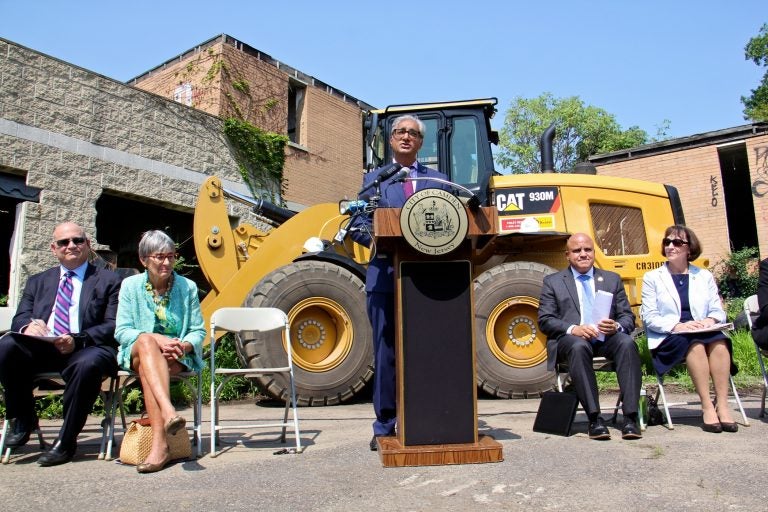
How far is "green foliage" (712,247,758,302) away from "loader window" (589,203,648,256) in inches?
382

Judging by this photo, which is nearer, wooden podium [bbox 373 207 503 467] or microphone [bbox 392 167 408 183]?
wooden podium [bbox 373 207 503 467]

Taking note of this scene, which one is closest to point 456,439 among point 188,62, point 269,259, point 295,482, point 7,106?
point 295,482

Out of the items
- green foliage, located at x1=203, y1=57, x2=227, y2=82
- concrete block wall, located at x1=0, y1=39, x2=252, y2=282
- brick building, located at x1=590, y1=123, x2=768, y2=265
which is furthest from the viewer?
brick building, located at x1=590, y1=123, x2=768, y2=265

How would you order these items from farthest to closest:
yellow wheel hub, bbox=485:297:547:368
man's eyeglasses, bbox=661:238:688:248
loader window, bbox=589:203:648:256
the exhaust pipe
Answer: the exhaust pipe
loader window, bbox=589:203:648:256
yellow wheel hub, bbox=485:297:547:368
man's eyeglasses, bbox=661:238:688:248

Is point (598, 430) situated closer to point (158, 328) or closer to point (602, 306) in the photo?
point (602, 306)

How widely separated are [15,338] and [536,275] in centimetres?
473

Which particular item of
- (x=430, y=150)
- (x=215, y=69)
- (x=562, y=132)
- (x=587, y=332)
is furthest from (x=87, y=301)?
(x=562, y=132)

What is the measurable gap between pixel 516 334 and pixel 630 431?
106 inches

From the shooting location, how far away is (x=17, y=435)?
12.9 ft

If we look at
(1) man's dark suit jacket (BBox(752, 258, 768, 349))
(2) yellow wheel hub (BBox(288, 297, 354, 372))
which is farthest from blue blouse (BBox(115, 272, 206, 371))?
(1) man's dark suit jacket (BBox(752, 258, 768, 349))

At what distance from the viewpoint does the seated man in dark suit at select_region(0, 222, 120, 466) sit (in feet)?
12.4

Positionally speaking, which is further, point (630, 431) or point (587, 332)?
point (587, 332)

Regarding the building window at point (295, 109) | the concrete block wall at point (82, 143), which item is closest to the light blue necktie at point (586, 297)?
the concrete block wall at point (82, 143)

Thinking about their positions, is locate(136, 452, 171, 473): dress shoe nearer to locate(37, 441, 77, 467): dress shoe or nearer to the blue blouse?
locate(37, 441, 77, 467): dress shoe
